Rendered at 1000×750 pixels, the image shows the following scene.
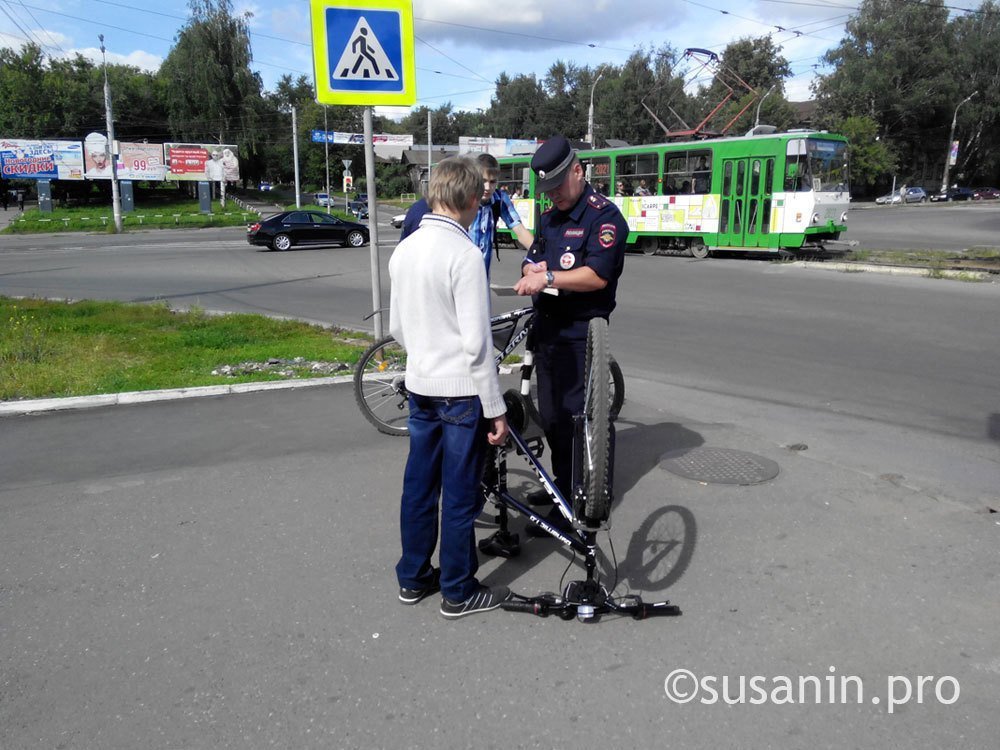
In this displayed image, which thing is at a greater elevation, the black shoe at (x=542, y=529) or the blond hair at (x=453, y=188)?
the blond hair at (x=453, y=188)

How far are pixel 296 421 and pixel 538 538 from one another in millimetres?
2662

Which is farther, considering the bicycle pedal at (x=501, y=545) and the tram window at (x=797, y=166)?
the tram window at (x=797, y=166)

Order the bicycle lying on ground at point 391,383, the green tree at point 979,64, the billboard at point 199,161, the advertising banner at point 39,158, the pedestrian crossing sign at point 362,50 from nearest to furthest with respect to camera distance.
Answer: the bicycle lying on ground at point 391,383, the pedestrian crossing sign at point 362,50, the advertising banner at point 39,158, the billboard at point 199,161, the green tree at point 979,64

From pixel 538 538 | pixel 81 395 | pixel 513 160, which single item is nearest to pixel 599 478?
pixel 538 538

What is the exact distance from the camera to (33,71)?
244ft

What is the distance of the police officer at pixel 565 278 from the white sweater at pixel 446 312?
2.48 feet

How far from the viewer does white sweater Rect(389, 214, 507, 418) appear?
3.01 metres

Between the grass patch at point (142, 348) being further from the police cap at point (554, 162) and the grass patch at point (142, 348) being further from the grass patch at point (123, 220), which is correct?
the grass patch at point (123, 220)

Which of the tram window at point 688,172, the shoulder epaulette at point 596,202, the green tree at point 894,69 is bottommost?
the shoulder epaulette at point 596,202

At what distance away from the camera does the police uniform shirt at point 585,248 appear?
3.80 m

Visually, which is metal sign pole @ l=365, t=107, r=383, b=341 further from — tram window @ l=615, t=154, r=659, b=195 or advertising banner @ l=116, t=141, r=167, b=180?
advertising banner @ l=116, t=141, r=167, b=180

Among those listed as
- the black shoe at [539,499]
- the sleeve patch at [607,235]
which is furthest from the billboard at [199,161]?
the sleeve patch at [607,235]

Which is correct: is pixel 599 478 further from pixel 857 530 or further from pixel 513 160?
pixel 513 160

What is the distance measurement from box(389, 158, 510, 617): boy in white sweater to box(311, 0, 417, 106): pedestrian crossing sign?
13.4 feet
